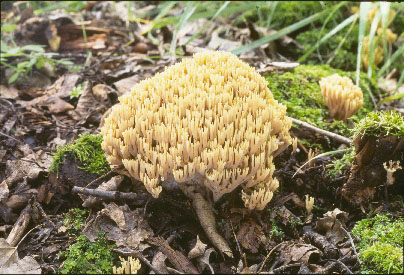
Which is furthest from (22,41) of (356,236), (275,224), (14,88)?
(356,236)

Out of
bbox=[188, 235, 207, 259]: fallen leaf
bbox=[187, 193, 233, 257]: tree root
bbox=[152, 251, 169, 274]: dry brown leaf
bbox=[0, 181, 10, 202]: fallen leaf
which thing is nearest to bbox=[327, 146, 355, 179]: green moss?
bbox=[187, 193, 233, 257]: tree root

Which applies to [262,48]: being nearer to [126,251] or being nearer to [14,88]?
[14,88]

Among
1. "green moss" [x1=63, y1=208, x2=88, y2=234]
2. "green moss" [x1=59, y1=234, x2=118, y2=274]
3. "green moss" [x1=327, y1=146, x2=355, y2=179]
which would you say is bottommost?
"green moss" [x1=59, y1=234, x2=118, y2=274]

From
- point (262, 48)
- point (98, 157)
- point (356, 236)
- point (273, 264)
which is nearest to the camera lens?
point (273, 264)

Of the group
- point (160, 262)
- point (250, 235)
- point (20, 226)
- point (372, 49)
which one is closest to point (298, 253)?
point (250, 235)

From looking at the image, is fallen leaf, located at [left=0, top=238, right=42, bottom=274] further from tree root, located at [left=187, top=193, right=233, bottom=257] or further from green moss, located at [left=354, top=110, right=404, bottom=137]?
green moss, located at [left=354, top=110, right=404, bottom=137]

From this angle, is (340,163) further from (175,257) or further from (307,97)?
(175,257)
